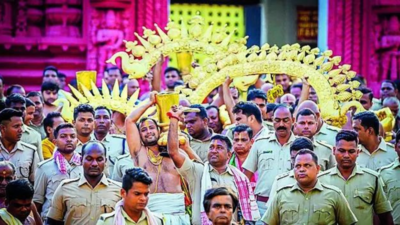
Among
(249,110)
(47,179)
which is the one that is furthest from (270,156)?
(47,179)

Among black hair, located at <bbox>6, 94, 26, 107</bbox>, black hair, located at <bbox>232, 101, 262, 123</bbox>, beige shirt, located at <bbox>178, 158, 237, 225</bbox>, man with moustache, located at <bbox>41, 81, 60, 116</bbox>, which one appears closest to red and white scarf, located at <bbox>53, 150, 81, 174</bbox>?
beige shirt, located at <bbox>178, 158, 237, 225</bbox>

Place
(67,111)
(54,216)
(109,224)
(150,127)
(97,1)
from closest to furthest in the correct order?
(109,224)
(54,216)
(150,127)
(67,111)
(97,1)

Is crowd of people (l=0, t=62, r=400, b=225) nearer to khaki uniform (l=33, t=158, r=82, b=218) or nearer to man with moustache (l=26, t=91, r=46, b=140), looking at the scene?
khaki uniform (l=33, t=158, r=82, b=218)

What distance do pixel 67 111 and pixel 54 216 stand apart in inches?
114

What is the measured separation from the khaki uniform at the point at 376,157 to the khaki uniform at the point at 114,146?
7.13ft

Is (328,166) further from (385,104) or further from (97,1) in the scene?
(97,1)

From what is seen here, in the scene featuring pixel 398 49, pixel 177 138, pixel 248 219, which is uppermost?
pixel 398 49

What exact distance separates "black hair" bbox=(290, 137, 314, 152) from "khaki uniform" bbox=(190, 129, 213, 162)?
132cm

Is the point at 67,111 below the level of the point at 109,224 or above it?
above

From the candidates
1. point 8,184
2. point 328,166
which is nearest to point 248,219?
point 328,166

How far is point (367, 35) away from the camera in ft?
61.8

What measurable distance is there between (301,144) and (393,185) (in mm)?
932

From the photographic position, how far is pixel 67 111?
42.5ft

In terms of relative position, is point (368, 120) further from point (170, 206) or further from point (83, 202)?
point (83, 202)
